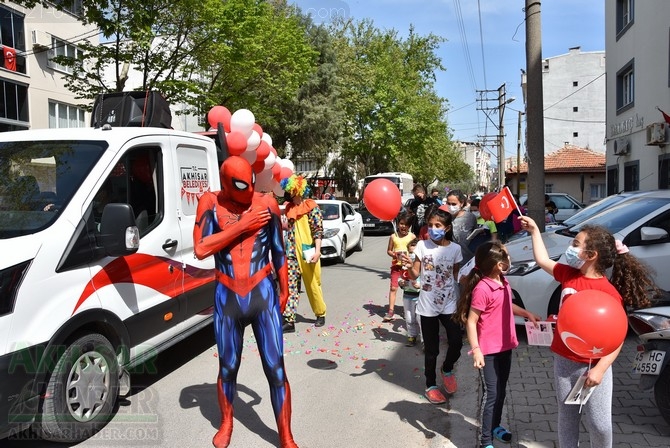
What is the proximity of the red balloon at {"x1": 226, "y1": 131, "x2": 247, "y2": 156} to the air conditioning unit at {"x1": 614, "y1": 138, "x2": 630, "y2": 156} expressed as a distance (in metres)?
16.5

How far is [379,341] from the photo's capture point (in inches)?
257

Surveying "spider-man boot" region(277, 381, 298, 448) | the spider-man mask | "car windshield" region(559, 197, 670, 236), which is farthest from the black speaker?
"car windshield" region(559, 197, 670, 236)

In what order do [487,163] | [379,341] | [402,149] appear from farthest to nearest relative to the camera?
1. [487,163]
2. [402,149]
3. [379,341]

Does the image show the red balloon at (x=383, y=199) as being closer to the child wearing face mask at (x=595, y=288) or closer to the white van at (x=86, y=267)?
the white van at (x=86, y=267)

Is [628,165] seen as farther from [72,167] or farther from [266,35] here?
[72,167]

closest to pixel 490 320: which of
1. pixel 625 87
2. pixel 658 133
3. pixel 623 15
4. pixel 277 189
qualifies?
→ pixel 277 189

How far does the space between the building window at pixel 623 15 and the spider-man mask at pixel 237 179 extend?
18173 mm

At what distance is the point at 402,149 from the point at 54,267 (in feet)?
120

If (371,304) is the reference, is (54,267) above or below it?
above

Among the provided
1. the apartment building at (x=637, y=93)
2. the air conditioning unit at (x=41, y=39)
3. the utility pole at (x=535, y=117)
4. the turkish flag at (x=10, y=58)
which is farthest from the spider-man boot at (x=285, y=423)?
the air conditioning unit at (x=41, y=39)

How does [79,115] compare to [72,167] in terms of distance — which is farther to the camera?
[79,115]

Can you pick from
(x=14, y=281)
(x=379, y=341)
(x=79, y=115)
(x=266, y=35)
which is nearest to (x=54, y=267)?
(x=14, y=281)

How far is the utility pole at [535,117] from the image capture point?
781cm

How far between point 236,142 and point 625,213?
496cm
